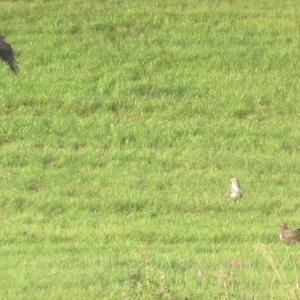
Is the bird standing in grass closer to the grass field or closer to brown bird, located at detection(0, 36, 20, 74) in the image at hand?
the grass field

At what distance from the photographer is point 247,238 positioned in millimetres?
10570

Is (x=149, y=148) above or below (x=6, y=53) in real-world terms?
below

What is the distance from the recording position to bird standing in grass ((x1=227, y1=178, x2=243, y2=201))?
11.8 metres

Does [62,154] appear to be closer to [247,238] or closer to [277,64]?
[247,238]

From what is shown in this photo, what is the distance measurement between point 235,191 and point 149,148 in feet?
8.64

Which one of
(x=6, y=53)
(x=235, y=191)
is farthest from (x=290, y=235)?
(x=6, y=53)

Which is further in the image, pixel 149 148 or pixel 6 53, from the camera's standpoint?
pixel 149 148

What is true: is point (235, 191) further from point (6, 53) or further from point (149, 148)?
point (6, 53)

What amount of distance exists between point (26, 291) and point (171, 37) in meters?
10.6

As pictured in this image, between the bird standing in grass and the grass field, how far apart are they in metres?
0.13

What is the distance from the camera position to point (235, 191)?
38.8 feet

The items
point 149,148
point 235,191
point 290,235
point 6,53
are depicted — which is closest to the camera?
point 6,53

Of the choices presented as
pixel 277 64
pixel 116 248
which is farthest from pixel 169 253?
pixel 277 64

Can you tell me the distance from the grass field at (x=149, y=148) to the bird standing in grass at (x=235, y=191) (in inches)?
5.2
